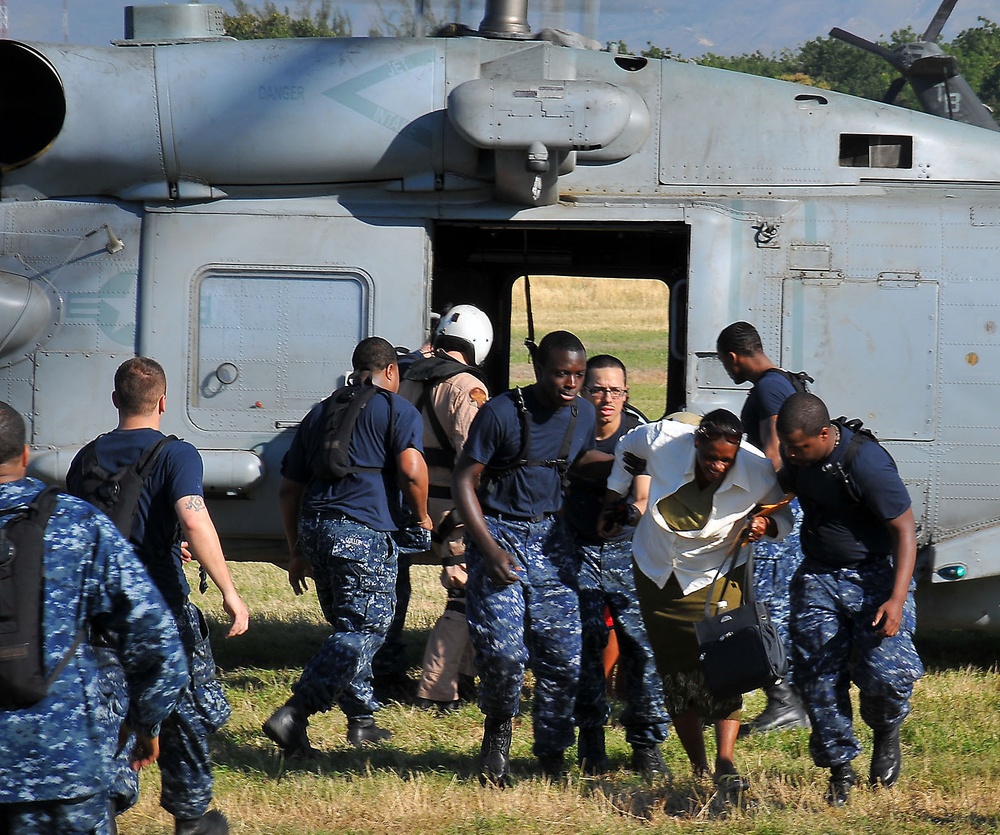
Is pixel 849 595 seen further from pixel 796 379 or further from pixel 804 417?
pixel 796 379

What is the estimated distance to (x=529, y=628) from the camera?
15.9 feet

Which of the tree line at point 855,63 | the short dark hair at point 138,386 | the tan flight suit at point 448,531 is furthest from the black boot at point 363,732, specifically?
the tree line at point 855,63

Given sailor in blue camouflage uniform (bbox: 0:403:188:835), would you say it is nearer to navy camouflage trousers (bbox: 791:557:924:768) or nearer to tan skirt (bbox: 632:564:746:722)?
tan skirt (bbox: 632:564:746:722)

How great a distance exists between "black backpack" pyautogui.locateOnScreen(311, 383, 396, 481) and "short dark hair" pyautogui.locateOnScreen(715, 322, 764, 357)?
5.08 feet

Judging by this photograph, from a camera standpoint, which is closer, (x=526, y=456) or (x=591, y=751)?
(x=526, y=456)

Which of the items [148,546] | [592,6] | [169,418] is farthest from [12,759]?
[592,6]

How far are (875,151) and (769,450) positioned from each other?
2.05 m

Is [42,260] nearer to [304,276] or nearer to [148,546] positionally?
[304,276]

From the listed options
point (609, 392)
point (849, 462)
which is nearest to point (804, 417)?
point (849, 462)

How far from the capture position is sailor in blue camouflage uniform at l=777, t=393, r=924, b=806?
443 cm

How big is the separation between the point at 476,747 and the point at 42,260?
3.32m

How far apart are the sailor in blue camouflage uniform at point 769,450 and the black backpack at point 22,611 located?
10.4 ft

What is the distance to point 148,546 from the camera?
4.10 m

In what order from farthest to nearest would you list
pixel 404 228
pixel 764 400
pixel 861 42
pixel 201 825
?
pixel 861 42 < pixel 404 228 < pixel 764 400 < pixel 201 825
